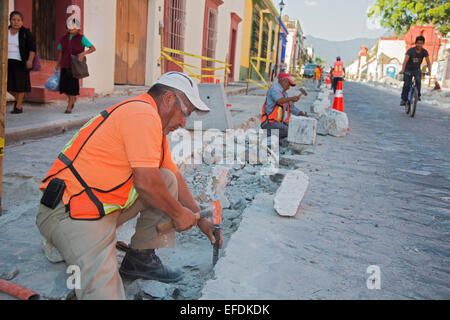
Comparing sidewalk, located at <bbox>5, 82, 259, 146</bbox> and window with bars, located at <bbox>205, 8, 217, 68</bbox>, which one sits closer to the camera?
sidewalk, located at <bbox>5, 82, 259, 146</bbox>

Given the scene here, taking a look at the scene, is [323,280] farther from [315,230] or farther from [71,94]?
[71,94]

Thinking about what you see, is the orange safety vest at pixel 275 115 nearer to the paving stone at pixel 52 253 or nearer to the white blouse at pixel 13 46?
the white blouse at pixel 13 46

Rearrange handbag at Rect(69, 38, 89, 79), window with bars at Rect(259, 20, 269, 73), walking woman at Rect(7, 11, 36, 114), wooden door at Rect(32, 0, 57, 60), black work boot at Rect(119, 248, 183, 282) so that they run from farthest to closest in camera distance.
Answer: window with bars at Rect(259, 20, 269, 73), wooden door at Rect(32, 0, 57, 60), handbag at Rect(69, 38, 89, 79), walking woman at Rect(7, 11, 36, 114), black work boot at Rect(119, 248, 183, 282)

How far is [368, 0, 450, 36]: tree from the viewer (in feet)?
69.7

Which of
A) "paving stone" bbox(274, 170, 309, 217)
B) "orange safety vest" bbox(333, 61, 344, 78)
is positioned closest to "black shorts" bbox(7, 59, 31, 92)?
"paving stone" bbox(274, 170, 309, 217)

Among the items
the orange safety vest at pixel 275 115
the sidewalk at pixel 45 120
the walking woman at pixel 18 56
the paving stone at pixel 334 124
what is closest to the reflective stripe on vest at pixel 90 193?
the sidewalk at pixel 45 120

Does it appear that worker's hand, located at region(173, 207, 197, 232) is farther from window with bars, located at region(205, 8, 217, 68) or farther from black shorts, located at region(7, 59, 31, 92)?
window with bars, located at region(205, 8, 217, 68)

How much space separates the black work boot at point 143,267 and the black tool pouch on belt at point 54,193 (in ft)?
1.90

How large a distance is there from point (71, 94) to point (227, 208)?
366cm

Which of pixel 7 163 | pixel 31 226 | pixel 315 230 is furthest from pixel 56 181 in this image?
pixel 7 163

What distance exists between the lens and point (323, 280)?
200 centimetres

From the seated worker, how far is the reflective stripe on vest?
3.96 metres

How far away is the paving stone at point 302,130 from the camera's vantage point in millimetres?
5664

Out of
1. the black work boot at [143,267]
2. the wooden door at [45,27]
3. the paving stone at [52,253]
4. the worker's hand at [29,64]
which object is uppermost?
the wooden door at [45,27]
